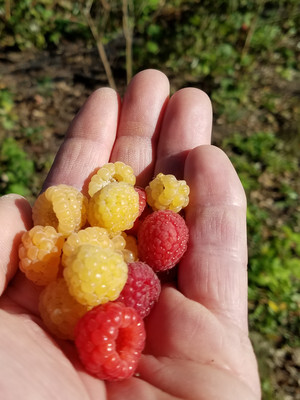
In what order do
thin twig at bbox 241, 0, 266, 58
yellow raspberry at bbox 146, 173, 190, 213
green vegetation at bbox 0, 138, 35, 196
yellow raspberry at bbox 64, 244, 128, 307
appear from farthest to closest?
thin twig at bbox 241, 0, 266, 58 → green vegetation at bbox 0, 138, 35, 196 → yellow raspberry at bbox 146, 173, 190, 213 → yellow raspberry at bbox 64, 244, 128, 307

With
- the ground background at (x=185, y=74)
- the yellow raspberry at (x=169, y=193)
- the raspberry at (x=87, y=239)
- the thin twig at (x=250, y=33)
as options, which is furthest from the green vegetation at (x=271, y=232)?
the raspberry at (x=87, y=239)

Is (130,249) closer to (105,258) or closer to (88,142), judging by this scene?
(105,258)

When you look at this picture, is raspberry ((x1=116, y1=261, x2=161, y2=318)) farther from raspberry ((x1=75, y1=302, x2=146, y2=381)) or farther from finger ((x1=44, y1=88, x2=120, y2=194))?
finger ((x1=44, y1=88, x2=120, y2=194))

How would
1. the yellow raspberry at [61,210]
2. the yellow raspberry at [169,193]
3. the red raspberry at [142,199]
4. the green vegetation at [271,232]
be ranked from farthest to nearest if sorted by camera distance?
the green vegetation at [271,232] < the red raspberry at [142,199] < the yellow raspberry at [169,193] < the yellow raspberry at [61,210]

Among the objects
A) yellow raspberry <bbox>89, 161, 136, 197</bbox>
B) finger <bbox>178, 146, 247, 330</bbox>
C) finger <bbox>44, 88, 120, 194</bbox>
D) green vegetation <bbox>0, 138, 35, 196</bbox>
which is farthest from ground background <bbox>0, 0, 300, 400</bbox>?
yellow raspberry <bbox>89, 161, 136, 197</bbox>

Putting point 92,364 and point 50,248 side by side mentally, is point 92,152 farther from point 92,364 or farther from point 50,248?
point 92,364

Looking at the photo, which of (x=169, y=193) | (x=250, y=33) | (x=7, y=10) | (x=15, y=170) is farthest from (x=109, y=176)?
(x=7, y=10)

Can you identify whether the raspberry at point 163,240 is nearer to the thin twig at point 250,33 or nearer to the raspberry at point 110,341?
the raspberry at point 110,341

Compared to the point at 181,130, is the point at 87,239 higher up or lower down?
lower down
